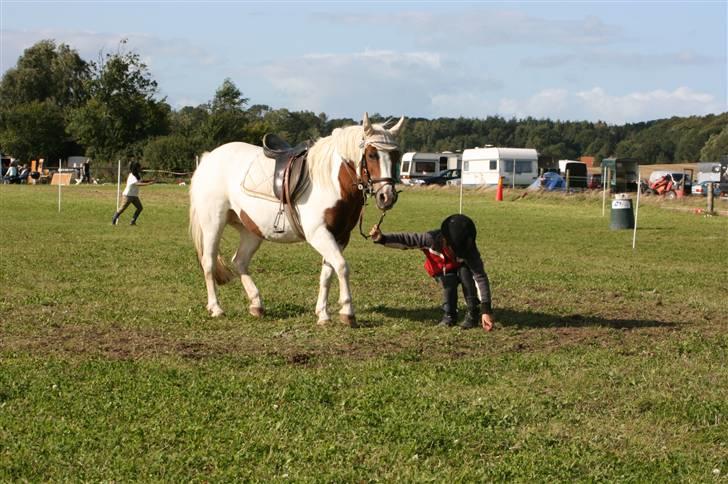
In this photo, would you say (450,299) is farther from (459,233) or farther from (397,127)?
(397,127)

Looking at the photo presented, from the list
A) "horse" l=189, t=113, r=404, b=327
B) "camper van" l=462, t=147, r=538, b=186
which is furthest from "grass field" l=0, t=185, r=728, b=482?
"camper van" l=462, t=147, r=538, b=186

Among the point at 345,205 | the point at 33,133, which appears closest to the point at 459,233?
the point at 345,205

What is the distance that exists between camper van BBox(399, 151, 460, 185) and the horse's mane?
70796mm

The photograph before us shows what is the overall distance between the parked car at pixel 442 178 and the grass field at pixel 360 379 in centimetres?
5991

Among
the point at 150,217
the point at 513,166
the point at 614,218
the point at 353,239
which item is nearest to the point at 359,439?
the point at 353,239

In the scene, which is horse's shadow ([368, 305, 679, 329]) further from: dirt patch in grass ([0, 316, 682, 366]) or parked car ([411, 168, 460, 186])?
parked car ([411, 168, 460, 186])

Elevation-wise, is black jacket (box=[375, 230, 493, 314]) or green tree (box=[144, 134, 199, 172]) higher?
green tree (box=[144, 134, 199, 172])

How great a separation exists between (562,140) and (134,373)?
173142 millimetres

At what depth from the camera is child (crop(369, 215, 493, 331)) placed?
10.9 meters

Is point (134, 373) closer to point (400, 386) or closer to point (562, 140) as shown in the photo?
point (400, 386)

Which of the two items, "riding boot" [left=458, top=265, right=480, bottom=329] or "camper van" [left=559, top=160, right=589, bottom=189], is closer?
"riding boot" [left=458, top=265, right=480, bottom=329]

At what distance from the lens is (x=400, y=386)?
8008mm

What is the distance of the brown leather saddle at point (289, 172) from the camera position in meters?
11.2

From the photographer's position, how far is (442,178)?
79000mm
